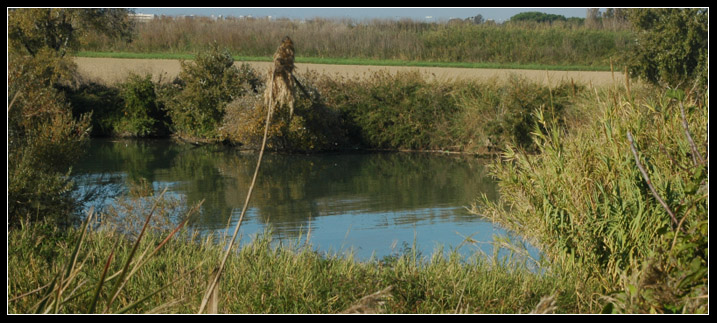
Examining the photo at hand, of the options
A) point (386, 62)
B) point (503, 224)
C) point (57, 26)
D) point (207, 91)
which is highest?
point (57, 26)

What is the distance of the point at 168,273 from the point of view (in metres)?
6.91

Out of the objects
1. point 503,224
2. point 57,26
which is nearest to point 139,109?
point 57,26

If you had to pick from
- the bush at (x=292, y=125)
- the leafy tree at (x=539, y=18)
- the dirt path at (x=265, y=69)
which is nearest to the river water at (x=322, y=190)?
the bush at (x=292, y=125)

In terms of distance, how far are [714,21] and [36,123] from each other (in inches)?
443

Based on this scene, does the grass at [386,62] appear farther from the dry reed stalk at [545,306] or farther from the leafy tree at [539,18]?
the dry reed stalk at [545,306]

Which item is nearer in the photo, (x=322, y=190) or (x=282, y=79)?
(x=282, y=79)

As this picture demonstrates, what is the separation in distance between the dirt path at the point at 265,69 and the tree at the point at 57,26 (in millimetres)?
1895

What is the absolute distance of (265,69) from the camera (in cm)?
2812

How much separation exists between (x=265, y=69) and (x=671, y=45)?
13653mm

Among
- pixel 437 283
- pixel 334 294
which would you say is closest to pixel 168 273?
pixel 334 294

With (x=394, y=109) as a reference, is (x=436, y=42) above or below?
above

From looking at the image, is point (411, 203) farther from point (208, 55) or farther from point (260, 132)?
point (208, 55)

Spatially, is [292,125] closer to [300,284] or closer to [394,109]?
[394,109]

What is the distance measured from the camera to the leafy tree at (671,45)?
72.9 ft
